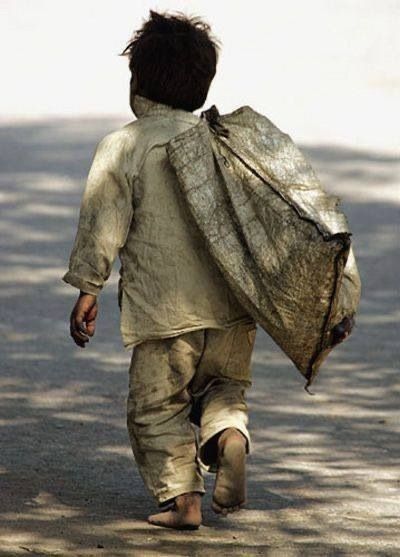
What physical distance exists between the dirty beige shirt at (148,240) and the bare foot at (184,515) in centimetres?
52

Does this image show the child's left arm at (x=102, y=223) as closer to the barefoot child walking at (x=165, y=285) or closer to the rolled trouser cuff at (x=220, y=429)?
the barefoot child walking at (x=165, y=285)

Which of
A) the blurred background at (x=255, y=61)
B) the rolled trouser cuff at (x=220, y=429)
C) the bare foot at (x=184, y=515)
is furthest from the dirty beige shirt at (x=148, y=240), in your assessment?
the blurred background at (x=255, y=61)

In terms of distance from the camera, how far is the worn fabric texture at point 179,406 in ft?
18.2

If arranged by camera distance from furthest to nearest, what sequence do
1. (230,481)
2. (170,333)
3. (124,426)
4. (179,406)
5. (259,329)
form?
(259,329) < (124,426) < (179,406) < (170,333) < (230,481)

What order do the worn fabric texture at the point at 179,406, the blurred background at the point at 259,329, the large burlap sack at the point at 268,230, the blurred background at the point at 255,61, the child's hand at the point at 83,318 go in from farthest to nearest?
the blurred background at the point at 255,61 < the blurred background at the point at 259,329 < the worn fabric texture at the point at 179,406 < the child's hand at the point at 83,318 < the large burlap sack at the point at 268,230

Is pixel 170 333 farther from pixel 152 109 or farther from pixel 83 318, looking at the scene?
pixel 152 109

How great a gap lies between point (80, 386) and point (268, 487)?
5.51ft

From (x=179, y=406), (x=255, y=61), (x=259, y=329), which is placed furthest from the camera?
(x=255, y=61)

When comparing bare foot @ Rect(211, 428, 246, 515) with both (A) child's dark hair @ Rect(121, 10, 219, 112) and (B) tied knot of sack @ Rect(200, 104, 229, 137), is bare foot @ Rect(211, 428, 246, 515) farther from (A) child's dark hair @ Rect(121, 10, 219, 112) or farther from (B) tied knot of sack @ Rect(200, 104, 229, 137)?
(A) child's dark hair @ Rect(121, 10, 219, 112)

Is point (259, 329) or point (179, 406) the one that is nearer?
point (179, 406)

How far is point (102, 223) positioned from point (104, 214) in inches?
1.1

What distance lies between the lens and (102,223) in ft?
17.9

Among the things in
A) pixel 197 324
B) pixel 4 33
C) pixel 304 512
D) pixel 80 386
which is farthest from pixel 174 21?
pixel 4 33

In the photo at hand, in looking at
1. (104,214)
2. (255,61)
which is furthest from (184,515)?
(255,61)
